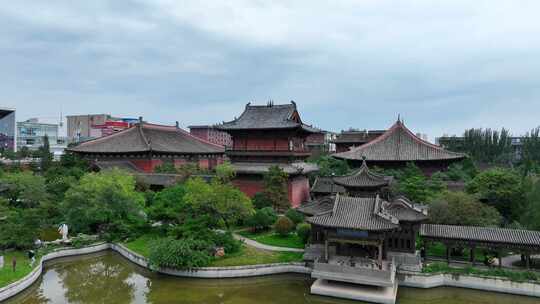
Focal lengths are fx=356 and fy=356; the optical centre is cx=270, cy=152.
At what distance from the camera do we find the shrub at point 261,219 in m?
25.7

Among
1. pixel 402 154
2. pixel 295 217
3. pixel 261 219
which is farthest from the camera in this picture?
pixel 402 154

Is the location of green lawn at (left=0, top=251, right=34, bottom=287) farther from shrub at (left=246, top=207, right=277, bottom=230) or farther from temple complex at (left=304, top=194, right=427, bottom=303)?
temple complex at (left=304, top=194, right=427, bottom=303)

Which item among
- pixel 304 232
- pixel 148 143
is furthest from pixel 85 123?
pixel 304 232

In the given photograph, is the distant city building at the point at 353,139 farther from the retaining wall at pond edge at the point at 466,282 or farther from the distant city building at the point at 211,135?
the distant city building at the point at 211,135

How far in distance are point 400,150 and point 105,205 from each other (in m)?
26.0

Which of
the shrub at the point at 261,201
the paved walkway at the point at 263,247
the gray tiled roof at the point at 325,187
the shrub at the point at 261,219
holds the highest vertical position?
the gray tiled roof at the point at 325,187

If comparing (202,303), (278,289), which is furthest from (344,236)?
(202,303)

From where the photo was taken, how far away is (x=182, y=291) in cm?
1812

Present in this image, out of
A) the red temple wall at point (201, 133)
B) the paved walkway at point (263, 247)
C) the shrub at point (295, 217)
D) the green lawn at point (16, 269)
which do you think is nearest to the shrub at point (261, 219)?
the shrub at point (295, 217)

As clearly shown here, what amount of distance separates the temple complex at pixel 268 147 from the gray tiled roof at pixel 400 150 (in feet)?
18.8

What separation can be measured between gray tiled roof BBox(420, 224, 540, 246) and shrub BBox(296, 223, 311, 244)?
6.83 metres

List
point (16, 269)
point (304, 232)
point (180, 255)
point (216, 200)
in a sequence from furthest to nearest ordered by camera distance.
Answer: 1. point (304, 232)
2. point (216, 200)
3. point (180, 255)
4. point (16, 269)

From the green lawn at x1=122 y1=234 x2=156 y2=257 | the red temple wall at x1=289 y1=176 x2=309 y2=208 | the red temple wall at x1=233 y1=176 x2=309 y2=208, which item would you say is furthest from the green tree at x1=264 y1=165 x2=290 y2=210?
the green lawn at x1=122 y1=234 x2=156 y2=257

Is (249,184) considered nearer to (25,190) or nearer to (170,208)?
(170,208)
